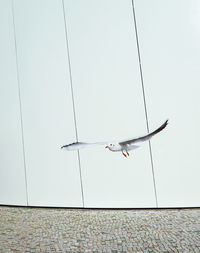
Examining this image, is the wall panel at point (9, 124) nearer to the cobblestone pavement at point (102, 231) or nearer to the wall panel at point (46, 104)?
the wall panel at point (46, 104)

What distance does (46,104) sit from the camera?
4621 millimetres

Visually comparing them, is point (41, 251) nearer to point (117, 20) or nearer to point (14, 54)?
point (117, 20)

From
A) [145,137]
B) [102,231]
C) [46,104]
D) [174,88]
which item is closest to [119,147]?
[145,137]

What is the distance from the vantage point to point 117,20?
4.08 m

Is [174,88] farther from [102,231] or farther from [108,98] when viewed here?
[102,231]

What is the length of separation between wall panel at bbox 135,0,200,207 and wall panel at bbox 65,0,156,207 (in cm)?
15

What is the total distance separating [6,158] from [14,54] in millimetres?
1675

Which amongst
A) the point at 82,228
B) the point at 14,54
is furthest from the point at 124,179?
the point at 14,54

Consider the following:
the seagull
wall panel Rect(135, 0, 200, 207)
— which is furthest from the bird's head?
wall panel Rect(135, 0, 200, 207)

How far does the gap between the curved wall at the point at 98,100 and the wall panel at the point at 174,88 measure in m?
0.01

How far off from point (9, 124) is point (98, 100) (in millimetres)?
1668

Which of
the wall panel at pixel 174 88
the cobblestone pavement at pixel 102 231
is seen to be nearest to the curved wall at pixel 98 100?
the wall panel at pixel 174 88

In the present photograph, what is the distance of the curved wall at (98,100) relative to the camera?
3.80m

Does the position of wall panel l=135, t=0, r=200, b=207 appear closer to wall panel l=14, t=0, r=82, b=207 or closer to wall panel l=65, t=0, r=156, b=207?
wall panel l=65, t=0, r=156, b=207
